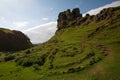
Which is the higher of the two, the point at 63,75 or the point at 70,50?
the point at 70,50

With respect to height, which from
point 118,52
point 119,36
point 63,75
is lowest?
point 63,75

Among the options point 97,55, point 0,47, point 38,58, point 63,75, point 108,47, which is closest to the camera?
point 63,75

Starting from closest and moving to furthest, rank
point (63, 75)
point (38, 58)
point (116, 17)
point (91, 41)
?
point (63, 75) → point (38, 58) → point (91, 41) → point (116, 17)

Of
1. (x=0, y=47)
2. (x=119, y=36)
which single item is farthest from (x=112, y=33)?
(x=0, y=47)

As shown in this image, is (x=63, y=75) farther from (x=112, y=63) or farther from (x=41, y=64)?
(x=41, y=64)

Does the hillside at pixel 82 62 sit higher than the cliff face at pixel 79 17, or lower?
lower

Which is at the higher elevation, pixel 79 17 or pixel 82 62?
pixel 79 17

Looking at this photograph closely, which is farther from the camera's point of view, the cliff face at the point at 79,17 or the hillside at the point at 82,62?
the cliff face at the point at 79,17

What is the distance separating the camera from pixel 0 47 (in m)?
185

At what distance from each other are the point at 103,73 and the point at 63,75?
9.60 metres

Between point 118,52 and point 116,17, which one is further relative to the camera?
point 116,17

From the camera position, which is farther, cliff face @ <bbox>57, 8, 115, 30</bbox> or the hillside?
cliff face @ <bbox>57, 8, 115, 30</bbox>

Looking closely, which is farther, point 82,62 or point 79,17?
point 79,17

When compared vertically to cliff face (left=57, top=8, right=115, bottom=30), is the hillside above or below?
below
